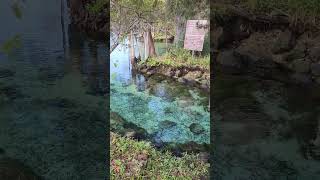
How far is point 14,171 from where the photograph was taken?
3.29 m

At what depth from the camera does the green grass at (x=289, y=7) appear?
6.55m

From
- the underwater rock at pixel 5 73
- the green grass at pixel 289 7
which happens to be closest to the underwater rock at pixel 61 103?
the underwater rock at pixel 5 73

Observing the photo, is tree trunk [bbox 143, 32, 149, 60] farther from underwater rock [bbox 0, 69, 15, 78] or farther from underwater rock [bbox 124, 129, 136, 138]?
underwater rock [bbox 0, 69, 15, 78]

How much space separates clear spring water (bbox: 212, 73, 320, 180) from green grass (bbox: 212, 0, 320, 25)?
4.40 ft

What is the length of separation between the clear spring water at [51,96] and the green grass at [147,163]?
0.16 metres

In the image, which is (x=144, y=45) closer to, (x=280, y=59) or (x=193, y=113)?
(x=193, y=113)

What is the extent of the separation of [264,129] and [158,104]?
153 cm

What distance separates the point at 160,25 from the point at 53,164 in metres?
3.22

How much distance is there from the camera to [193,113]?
5.29 m

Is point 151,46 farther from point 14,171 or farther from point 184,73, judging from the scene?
point 14,171

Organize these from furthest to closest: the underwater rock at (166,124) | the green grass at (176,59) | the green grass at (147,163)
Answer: the green grass at (176,59), the underwater rock at (166,124), the green grass at (147,163)

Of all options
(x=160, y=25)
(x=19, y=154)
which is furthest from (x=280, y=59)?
(x=19, y=154)

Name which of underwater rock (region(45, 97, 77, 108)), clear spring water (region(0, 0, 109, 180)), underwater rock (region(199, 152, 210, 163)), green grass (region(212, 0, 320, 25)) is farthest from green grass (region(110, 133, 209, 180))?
green grass (region(212, 0, 320, 25))

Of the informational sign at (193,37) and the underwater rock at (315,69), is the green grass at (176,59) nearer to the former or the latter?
the informational sign at (193,37)
